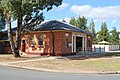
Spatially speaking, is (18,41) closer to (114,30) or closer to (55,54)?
(55,54)

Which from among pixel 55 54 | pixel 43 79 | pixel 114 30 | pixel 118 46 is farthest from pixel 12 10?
pixel 114 30

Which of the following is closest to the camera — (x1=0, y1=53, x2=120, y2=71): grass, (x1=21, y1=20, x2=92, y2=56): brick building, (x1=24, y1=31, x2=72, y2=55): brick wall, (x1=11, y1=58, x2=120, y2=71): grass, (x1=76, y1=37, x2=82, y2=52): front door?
(x1=11, y1=58, x2=120, y2=71): grass

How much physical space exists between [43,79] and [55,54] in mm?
21893

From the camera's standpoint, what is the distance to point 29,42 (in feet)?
133

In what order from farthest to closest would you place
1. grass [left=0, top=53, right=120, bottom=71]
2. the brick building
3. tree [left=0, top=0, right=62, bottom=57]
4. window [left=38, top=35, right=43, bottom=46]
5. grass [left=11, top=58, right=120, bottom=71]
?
window [left=38, top=35, right=43, bottom=46], the brick building, tree [left=0, top=0, right=62, bottom=57], grass [left=0, top=53, right=120, bottom=71], grass [left=11, top=58, right=120, bottom=71]

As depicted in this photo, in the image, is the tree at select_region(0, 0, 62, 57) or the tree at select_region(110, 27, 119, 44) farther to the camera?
the tree at select_region(110, 27, 119, 44)

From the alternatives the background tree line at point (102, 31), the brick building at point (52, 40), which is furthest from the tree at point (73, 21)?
the brick building at point (52, 40)

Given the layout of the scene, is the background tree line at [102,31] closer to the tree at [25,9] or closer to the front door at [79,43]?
the front door at [79,43]

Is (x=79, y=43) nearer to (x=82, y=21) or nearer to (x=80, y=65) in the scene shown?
(x=80, y=65)

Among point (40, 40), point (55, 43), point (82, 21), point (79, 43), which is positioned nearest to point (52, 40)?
point (55, 43)

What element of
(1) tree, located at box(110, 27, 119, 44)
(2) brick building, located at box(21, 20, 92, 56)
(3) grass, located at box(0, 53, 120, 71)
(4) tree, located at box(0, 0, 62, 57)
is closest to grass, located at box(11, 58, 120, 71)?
(3) grass, located at box(0, 53, 120, 71)

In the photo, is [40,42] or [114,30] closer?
[40,42]

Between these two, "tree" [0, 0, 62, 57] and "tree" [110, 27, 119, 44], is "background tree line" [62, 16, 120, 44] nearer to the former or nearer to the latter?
"tree" [110, 27, 119, 44]

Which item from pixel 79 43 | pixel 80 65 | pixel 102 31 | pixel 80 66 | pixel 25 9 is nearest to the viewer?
pixel 80 66
